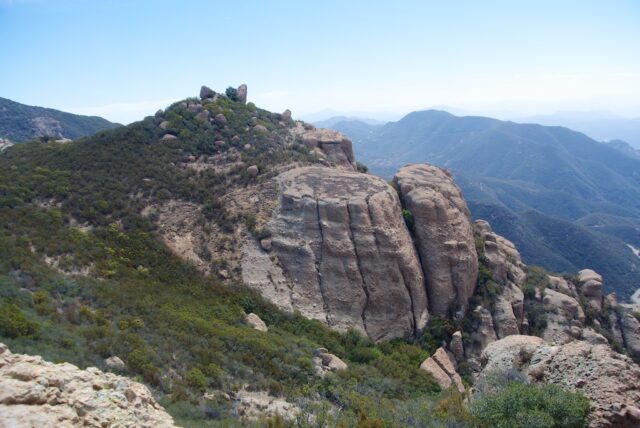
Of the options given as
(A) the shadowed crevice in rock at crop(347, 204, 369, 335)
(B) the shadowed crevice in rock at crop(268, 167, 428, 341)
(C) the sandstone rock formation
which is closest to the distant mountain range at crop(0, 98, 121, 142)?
(B) the shadowed crevice in rock at crop(268, 167, 428, 341)

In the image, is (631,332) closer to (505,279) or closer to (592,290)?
(592,290)

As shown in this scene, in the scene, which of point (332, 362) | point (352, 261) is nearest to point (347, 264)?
point (352, 261)

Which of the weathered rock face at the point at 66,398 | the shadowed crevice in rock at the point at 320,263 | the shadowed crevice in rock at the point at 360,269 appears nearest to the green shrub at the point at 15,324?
the weathered rock face at the point at 66,398

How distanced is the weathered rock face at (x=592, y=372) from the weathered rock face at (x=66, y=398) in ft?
50.6

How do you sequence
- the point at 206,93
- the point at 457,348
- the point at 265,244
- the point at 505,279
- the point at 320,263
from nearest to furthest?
the point at 457,348, the point at 320,263, the point at 265,244, the point at 505,279, the point at 206,93

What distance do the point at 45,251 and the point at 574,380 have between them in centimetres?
2936

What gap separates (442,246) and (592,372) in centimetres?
1829

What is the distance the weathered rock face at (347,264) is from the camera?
3206 cm

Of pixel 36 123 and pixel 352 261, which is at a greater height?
pixel 36 123

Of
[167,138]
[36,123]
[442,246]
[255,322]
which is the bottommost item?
[255,322]

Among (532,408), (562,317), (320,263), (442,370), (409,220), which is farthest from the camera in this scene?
(409,220)

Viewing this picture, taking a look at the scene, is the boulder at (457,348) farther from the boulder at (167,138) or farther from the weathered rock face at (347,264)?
the boulder at (167,138)

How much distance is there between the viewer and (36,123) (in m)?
107

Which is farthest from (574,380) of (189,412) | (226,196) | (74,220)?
(74,220)
